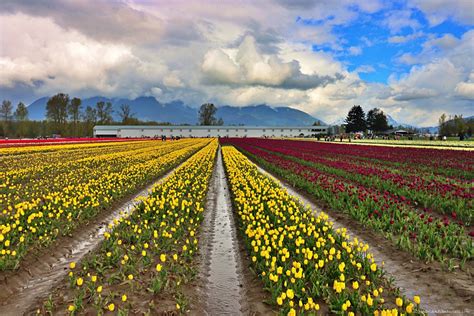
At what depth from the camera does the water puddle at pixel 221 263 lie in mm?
5047

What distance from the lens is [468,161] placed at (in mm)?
20625

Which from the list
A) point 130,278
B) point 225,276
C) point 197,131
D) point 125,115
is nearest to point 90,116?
point 125,115

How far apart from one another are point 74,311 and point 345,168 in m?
16.8

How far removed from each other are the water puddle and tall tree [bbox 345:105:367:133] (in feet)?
481

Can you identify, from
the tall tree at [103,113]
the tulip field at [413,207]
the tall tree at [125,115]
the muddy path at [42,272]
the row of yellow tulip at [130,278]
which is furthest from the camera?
the tall tree at [125,115]

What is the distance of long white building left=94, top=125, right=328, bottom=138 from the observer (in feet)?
392

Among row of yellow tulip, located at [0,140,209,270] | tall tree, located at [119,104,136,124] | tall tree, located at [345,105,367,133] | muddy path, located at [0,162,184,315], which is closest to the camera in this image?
muddy path, located at [0,162,184,315]

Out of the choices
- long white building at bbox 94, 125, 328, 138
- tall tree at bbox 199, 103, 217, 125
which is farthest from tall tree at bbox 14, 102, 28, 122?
tall tree at bbox 199, 103, 217, 125

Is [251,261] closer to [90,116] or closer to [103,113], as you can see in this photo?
[90,116]

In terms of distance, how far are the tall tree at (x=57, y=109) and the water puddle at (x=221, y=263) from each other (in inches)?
4646

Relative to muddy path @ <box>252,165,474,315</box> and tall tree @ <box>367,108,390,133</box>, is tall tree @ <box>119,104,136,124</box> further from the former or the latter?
muddy path @ <box>252,165,474,315</box>

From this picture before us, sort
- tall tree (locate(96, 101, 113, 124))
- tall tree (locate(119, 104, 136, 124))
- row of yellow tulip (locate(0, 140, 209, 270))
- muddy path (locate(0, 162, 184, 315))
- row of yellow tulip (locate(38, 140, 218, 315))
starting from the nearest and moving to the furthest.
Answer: row of yellow tulip (locate(38, 140, 218, 315)), muddy path (locate(0, 162, 184, 315)), row of yellow tulip (locate(0, 140, 209, 270)), tall tree (locate(96, 101, 113, 124)), tall tree (locate(119, 104, 136, 124))

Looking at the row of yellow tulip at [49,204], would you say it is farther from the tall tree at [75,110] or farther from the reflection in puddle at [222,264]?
the tall tree at [75,110]

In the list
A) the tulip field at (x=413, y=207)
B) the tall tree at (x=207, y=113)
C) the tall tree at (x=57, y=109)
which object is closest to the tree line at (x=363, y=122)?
the tall tree at (x=207, y=113)
